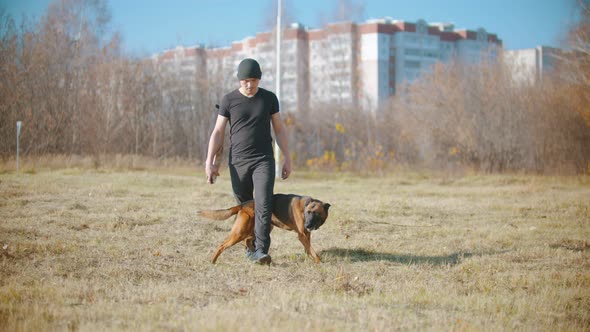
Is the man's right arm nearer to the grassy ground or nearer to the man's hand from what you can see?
the man's hand

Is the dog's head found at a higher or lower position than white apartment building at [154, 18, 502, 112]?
lower

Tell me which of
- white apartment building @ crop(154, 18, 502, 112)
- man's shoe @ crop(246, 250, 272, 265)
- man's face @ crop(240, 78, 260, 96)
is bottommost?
man's shoe @ crop(246, 250, 272, 265)

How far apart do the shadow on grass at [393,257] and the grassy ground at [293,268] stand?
0.08ft

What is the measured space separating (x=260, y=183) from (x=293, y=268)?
96cm

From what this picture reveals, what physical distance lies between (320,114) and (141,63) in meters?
11.4

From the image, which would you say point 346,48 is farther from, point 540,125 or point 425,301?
point 425,301

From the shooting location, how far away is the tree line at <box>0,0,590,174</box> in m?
23.2

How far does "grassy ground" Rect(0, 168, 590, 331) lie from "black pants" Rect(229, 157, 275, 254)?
369 mm

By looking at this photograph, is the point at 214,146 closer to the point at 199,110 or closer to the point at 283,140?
the point at 283,140

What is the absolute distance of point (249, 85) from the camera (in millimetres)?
6574

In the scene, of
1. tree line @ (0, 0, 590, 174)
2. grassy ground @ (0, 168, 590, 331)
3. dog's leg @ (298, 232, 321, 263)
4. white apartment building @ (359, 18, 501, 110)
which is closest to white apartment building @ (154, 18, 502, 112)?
white apartment building @ (359, 18, 501, 110)

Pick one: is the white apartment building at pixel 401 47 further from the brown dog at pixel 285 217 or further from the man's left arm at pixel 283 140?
the brown dog at pixel 285 217

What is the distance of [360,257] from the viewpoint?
7.65 metres

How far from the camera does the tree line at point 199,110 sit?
23.2 meters
